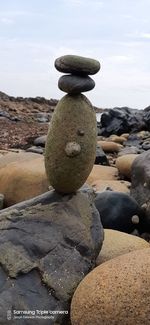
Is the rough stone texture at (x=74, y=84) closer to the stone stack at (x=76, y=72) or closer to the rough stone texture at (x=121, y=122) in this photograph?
the stone stack at (x=76, y=72)

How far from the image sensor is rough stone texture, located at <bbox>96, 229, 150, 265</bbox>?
4176 mm

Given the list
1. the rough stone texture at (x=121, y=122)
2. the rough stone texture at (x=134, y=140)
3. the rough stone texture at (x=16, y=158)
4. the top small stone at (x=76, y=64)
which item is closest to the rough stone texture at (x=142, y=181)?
the rough stone texture at (x=16, y=158)

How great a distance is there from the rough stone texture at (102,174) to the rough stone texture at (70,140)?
140 inches

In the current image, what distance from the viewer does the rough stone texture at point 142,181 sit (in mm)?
5855

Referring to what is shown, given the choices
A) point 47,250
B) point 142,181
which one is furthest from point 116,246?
point 142,181

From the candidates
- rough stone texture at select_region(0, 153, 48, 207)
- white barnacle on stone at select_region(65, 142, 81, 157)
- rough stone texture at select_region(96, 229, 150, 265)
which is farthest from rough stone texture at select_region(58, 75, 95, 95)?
rough stone texture at select_region(0, 153, 48, 207)

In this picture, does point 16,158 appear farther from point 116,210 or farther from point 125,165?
point 116,210

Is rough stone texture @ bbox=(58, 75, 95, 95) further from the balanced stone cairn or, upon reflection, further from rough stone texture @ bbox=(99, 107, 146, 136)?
rough stone texture @ bbox=(99, 107, 146, 136)

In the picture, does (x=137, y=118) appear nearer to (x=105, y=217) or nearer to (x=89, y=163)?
(x=105, y=217)

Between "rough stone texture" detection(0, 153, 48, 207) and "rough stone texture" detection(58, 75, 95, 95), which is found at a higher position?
"rough stone texture" detection(58, 75, 95, 95)

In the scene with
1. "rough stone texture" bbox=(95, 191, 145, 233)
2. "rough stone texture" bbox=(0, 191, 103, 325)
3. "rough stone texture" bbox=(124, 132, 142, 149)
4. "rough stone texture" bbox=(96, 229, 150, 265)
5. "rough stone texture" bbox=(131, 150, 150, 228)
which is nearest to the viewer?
"rough stone texture" bbox=(0, 191, 103, 325)

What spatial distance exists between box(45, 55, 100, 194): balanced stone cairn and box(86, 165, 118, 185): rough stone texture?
359cm

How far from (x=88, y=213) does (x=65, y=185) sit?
0.31m

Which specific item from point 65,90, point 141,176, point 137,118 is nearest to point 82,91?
point 65,90
